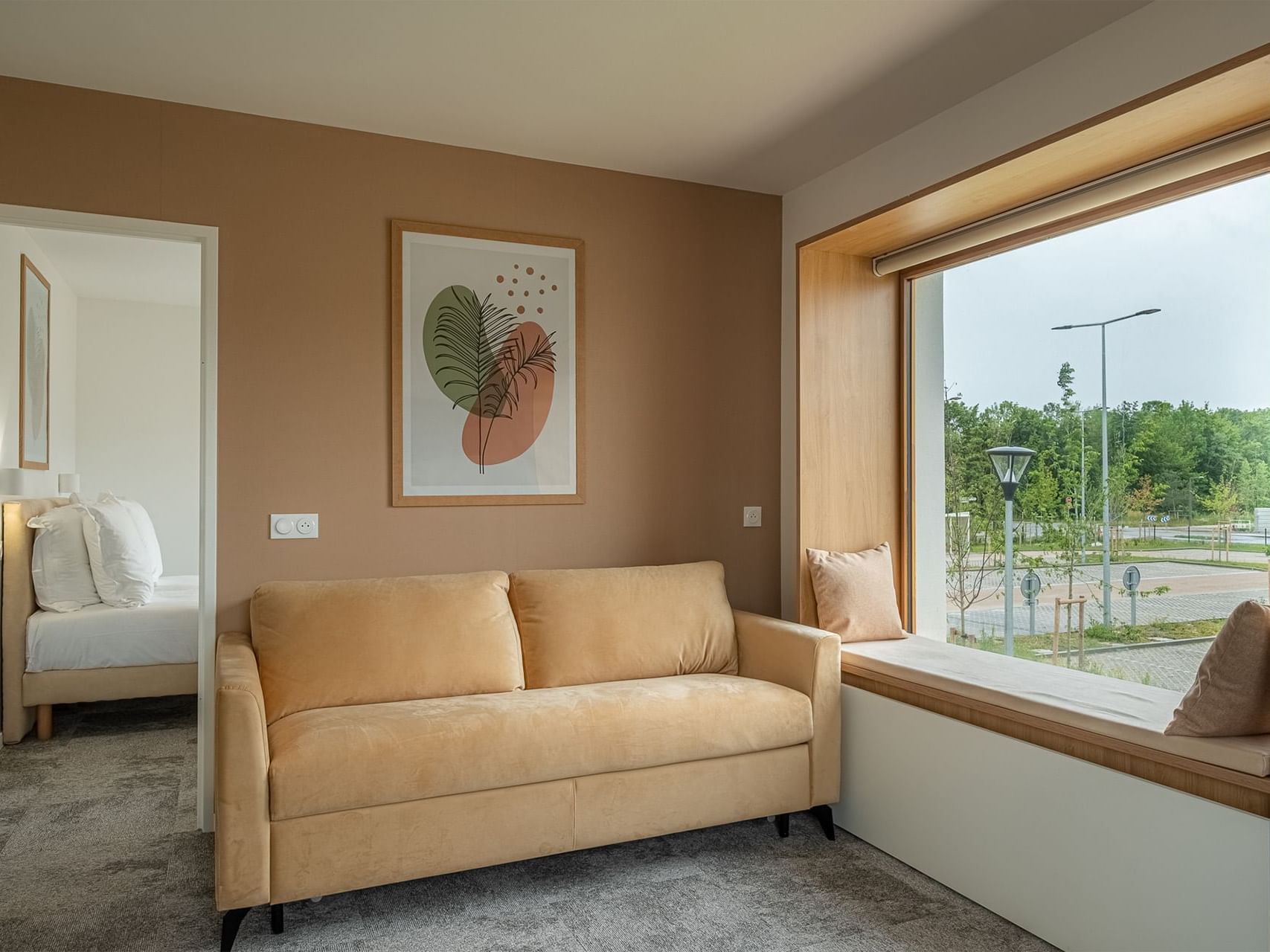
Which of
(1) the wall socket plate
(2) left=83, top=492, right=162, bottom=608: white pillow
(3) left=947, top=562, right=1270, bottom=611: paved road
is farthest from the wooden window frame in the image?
(2) left=83, top=492, right=162, bottom=608: white pillow

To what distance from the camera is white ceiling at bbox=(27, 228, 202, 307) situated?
16.9 ft

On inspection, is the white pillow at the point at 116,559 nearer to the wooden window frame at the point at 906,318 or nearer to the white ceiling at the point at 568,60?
the white ceiling at the point at 568,60

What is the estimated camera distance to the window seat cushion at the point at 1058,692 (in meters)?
2.09

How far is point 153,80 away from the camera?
9.78 feet

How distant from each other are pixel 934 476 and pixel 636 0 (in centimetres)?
→ 226

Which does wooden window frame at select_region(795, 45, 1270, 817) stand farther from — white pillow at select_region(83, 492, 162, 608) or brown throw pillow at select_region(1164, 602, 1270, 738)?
white pillow at select_region(83, 492, 162, 608)

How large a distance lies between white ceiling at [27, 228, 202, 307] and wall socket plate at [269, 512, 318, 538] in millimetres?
1992

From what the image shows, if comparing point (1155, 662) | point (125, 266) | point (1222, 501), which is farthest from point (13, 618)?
point (1222, 501)

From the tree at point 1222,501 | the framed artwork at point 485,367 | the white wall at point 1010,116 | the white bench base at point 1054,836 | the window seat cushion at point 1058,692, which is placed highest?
the white wall at point 1010,116

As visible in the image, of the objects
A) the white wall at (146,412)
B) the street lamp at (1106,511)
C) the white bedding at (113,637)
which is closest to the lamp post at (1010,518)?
the street lamp at (1106,511)

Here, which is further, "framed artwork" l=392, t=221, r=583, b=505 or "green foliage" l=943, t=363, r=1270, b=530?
"framed artwork" l=392, t=221, r=583, b=505

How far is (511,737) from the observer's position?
2680mm

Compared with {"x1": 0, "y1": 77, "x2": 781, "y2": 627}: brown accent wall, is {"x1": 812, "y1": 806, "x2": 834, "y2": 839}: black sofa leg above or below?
below

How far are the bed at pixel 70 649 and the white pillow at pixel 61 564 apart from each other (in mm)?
43
